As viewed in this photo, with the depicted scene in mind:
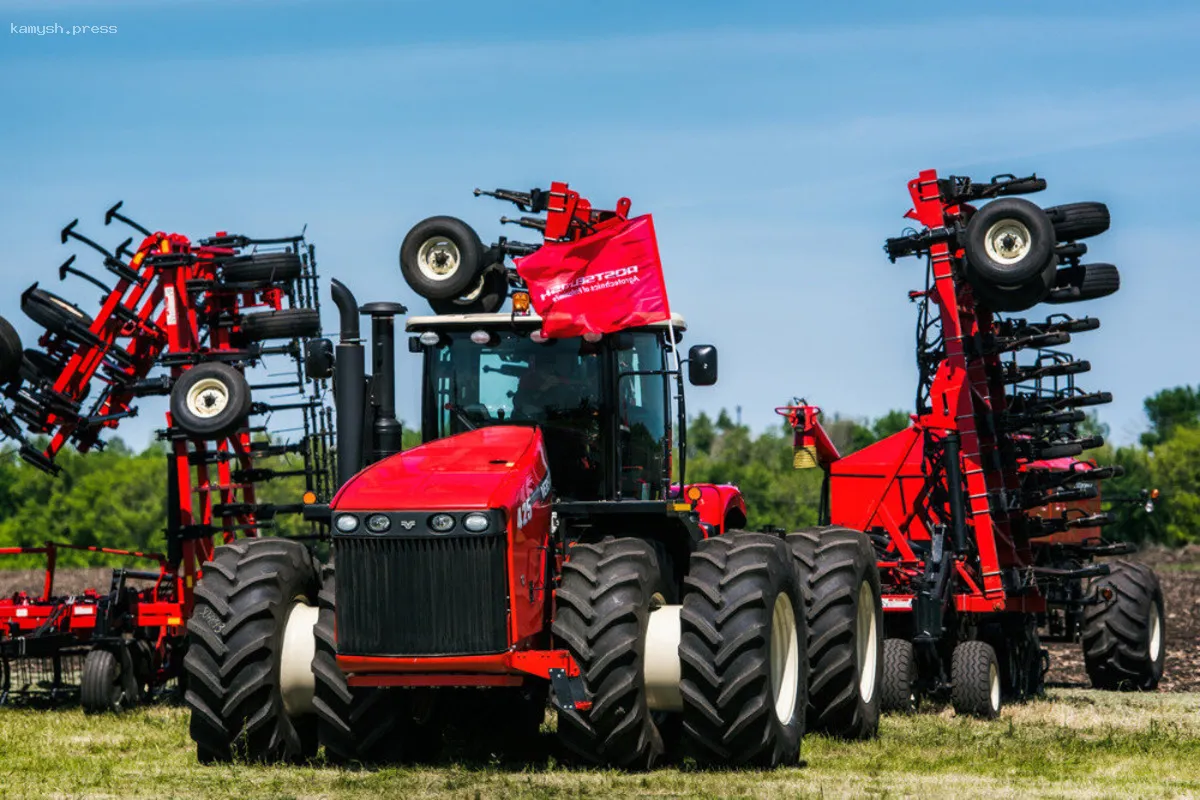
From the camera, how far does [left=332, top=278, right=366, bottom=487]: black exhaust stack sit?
546 inches

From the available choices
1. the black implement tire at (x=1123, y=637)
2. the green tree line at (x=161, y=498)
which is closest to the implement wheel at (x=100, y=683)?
the black implement tire at (x=1123, y=637)

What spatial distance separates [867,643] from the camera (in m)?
15.8

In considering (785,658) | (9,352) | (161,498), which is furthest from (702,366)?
(161,498)

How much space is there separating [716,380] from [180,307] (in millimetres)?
8979

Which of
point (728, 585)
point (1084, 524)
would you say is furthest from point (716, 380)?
point (1084, 524)

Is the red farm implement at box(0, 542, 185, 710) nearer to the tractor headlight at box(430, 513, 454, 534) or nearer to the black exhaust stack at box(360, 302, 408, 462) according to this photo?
the black exhaust stack at box(360, 302, 408, 462)

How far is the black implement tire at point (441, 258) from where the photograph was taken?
15.0m

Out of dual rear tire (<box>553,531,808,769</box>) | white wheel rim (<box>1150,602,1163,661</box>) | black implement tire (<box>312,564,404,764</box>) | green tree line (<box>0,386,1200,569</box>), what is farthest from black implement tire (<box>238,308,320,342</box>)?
green tree line (<box>0,386,1200,569</box>)

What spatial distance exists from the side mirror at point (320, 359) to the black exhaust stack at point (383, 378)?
34cm

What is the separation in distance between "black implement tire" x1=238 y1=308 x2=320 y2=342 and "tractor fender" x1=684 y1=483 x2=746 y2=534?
5.91 m

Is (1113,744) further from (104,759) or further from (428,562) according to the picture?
(104,759)

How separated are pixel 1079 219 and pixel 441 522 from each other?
9.15m

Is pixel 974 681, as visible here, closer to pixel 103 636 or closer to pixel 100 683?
pixel 100 683

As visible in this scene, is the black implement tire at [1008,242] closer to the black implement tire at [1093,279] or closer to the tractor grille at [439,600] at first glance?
the black implement tire at [1093,279]
